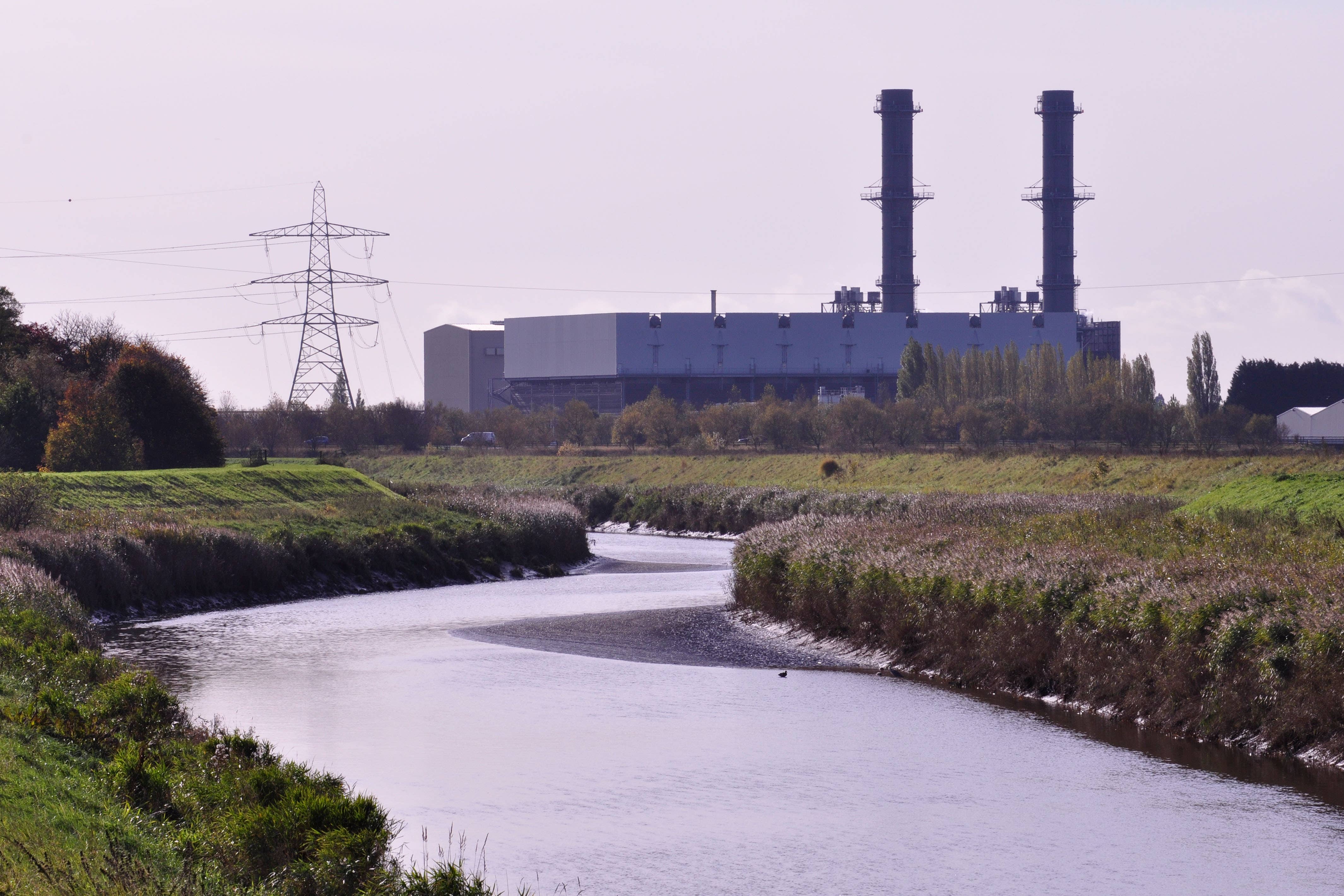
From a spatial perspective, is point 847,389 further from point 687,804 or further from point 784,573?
point 687,804

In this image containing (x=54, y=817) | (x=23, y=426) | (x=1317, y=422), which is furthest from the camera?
(x=1317, y=422)

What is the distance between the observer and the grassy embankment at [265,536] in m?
32.1

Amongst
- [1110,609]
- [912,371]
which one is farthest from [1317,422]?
[1110,609]

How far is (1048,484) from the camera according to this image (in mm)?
62656

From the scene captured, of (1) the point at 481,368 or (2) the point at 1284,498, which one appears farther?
(1) the point at 481,368

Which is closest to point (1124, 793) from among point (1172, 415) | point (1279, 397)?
point (1172, 415)

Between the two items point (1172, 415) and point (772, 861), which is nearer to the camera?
point (772, 861)

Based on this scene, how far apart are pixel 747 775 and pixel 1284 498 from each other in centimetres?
2186

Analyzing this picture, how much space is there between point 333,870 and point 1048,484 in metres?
56.3

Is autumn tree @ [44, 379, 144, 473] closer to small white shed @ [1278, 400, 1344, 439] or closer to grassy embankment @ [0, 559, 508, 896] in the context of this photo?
grassy embankment @ [0, 559, 508, 896]

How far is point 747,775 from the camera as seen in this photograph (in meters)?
15.6

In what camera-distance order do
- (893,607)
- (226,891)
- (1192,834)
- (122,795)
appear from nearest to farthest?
(226,891) → (122,795) → (1192,834) → (893,607)

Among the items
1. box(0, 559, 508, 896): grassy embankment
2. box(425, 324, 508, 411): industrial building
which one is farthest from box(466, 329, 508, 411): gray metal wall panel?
box(0, 559, 508, 896): grassy embankment

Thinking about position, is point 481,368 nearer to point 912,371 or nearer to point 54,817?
point 912,371
